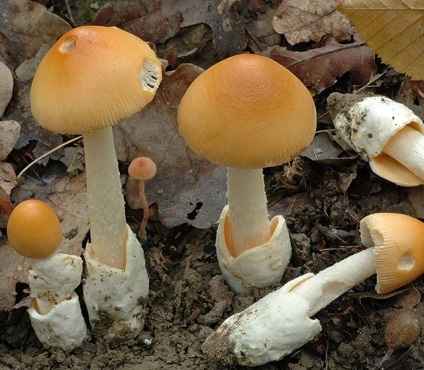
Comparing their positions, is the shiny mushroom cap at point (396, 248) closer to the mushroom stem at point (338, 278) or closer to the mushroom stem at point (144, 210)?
the mushroom stem at point (338, 278)

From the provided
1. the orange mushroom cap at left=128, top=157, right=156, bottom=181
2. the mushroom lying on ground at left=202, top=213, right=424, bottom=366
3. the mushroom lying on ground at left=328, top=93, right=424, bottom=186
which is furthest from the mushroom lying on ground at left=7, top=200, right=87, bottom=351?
the mushroom lying on ground at left=328, top=93, right=424, bottom=186

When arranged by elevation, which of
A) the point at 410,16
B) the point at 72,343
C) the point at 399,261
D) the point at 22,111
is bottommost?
the point at 72,343

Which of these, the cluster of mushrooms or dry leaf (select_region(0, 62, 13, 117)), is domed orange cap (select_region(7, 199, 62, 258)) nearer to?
the cluster of mushrooms

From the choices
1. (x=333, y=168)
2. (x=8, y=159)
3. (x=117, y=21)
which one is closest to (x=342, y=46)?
(x=333, y=168)

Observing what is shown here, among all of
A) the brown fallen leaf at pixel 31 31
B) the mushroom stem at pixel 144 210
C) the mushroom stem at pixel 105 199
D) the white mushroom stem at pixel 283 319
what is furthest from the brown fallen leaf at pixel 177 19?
the white mushroom stem at pixel 283 319

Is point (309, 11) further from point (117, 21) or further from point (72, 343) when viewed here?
point (72, 343)
